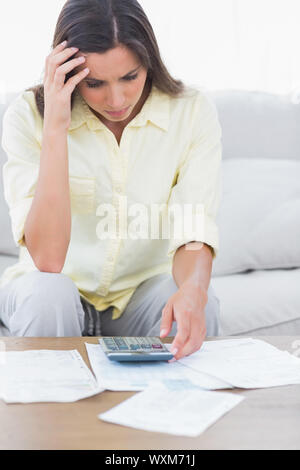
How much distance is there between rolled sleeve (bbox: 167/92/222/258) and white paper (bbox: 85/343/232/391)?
39 centimetres

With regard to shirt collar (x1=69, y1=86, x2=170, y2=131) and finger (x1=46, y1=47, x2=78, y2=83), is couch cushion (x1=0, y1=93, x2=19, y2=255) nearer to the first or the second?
shirt collar (x1=69, y1=86, x2=170, y2=131)

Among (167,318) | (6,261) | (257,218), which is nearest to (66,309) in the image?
(167,318)

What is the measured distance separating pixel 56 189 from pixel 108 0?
38cm

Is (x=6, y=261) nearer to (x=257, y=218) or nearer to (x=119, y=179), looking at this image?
(x=119, y=179)

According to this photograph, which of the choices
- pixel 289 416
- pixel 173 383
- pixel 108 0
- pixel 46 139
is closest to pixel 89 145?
pixel 46 139

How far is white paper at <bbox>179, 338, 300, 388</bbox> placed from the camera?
2.77ft

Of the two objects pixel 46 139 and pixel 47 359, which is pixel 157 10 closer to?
pixel 46 139

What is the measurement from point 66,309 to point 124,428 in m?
0.49

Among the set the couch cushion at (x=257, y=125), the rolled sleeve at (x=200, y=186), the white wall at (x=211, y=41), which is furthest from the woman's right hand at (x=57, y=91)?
the white wall at (x=211, y=41)

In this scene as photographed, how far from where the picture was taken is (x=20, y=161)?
4.39 feet

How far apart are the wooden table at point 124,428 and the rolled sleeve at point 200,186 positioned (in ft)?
1.68

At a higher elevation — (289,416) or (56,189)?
(56,189)

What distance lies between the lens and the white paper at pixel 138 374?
806 millimetres

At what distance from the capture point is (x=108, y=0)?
1.19 metres
